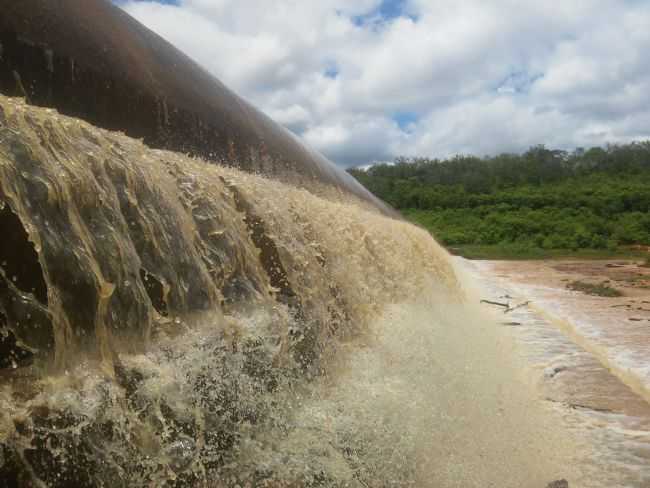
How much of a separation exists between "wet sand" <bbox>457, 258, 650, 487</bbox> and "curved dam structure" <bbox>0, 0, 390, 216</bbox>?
9.75 feet

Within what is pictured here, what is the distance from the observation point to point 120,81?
120 inches

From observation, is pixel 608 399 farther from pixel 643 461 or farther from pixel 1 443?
pixel 1 443

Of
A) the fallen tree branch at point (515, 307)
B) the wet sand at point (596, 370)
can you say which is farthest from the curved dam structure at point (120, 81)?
the fallen tree branch at point (515, 307)

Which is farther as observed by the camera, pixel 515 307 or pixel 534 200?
pixel 534 200

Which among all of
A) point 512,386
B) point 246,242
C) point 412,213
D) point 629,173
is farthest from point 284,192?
point 629,173

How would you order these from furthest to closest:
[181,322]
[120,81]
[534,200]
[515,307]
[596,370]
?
[534,200]
[515,307]
[596,370]
[120,81]
[181,322]

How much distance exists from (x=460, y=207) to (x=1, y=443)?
135 feet

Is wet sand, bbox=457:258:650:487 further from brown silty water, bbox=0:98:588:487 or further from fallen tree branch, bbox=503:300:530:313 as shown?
brown silty water, bbox=0:98:588:487

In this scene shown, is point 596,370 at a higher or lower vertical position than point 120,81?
lower

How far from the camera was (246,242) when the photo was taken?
8.97ft

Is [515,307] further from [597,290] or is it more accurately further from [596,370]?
[597,290]

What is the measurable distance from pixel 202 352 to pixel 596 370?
3805 mm

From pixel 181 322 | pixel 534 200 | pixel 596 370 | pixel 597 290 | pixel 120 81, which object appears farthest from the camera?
pixel 534 200

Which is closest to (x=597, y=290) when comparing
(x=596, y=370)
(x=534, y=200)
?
(x=596, y=370)
